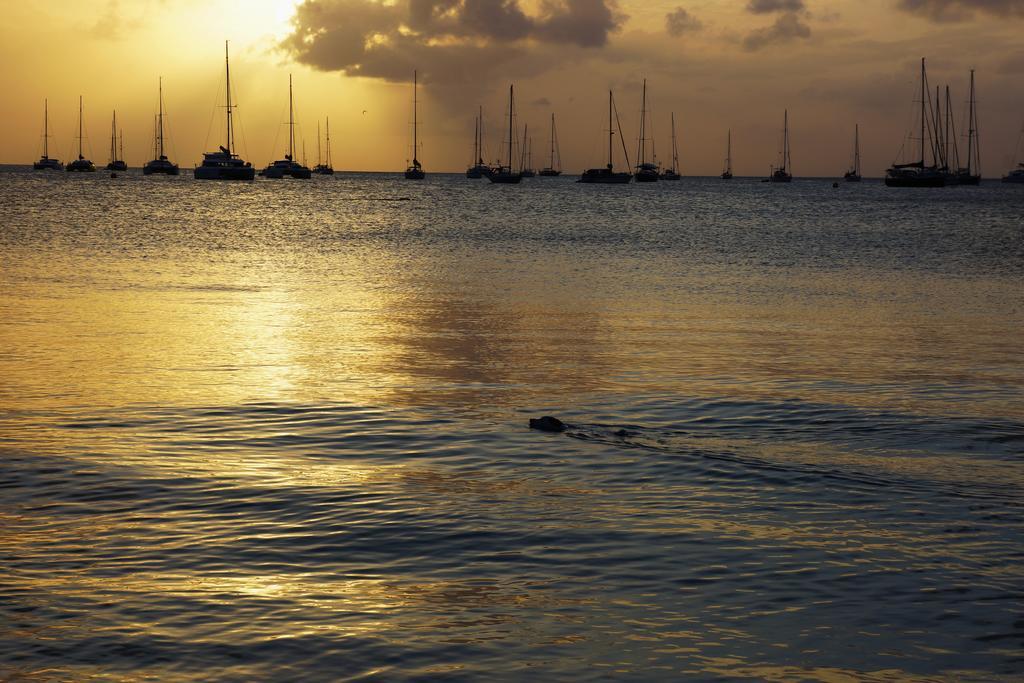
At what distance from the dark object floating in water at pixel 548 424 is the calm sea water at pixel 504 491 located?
1.21 feet

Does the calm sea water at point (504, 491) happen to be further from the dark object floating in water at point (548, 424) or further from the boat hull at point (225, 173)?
the boat hull at point (225, 173)

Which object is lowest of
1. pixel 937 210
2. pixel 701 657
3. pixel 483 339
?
pixel 701 657

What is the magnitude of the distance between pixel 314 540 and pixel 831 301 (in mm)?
29205

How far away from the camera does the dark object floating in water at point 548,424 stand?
17016 mm

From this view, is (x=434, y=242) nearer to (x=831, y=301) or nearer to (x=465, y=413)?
(x=831, y=301)

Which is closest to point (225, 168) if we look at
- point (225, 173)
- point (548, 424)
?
point (225, 173)

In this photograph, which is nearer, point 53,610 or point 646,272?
point 53,610

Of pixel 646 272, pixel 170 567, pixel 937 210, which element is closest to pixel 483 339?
pixel 170 567

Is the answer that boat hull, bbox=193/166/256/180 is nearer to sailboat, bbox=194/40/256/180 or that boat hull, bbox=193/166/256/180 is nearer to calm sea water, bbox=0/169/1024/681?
sailboat, bbox=194/40/256/180

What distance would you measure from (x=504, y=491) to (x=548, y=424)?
343cm

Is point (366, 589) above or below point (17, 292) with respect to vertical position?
below

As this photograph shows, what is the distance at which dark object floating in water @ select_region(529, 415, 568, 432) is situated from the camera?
55.8 ft

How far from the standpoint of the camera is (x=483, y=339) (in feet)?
88.6

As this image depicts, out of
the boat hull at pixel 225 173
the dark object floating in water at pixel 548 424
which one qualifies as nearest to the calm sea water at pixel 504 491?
the dark object floating in water at pixel 548 424
